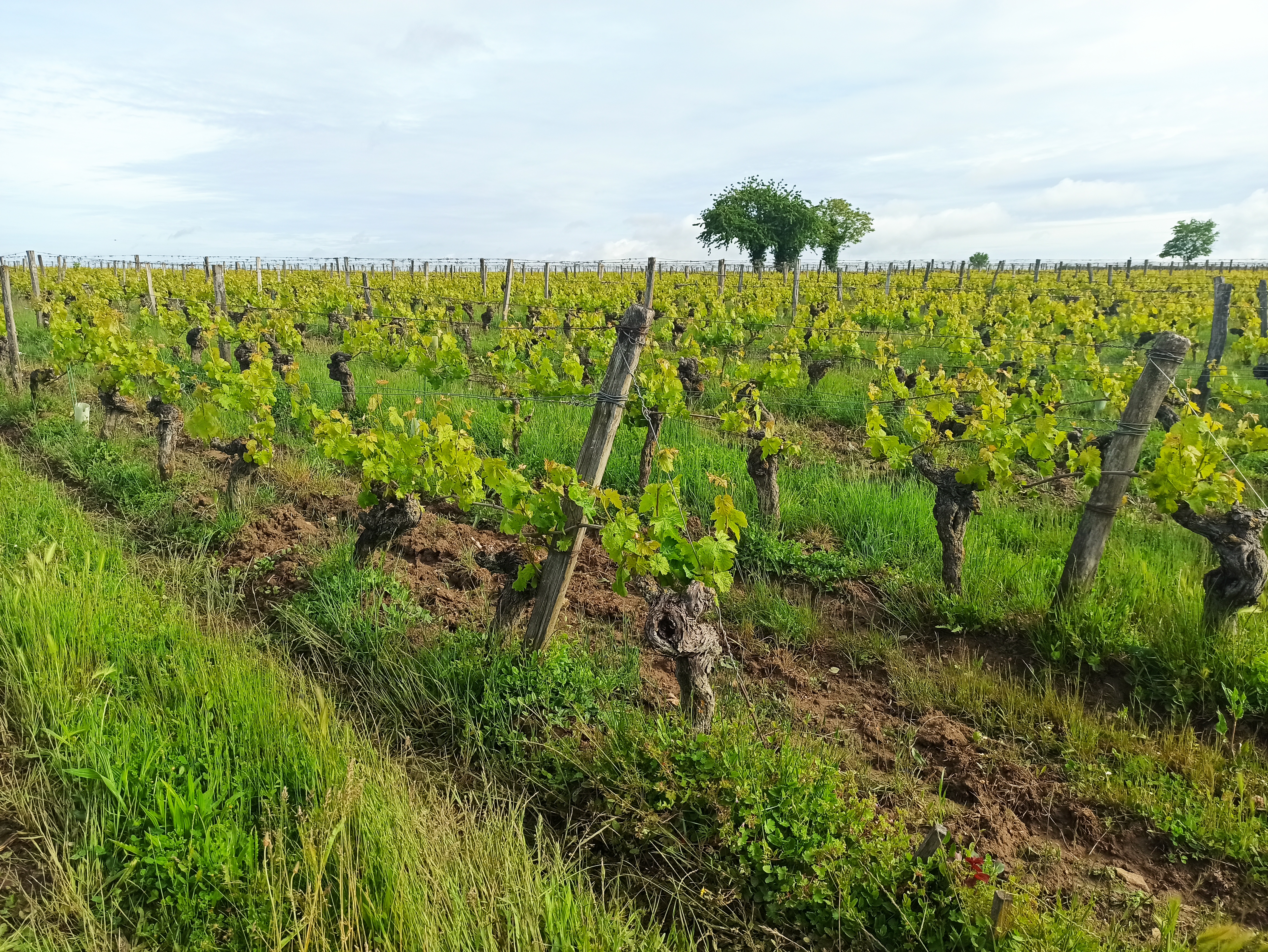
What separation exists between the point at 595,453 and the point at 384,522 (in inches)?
73.0

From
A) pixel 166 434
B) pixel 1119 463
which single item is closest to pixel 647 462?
pixel 1119 463

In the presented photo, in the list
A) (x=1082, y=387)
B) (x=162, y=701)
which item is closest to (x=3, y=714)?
(x=162, y=701)

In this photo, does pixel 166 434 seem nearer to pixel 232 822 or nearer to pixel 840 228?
pixel 232 822

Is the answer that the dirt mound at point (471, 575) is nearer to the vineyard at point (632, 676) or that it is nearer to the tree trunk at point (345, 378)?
the vineyard at point (632, 676)

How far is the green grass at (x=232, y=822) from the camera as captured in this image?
7.23 feet

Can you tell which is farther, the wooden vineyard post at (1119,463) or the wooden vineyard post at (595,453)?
the wooden vineyard post at (1119,463)

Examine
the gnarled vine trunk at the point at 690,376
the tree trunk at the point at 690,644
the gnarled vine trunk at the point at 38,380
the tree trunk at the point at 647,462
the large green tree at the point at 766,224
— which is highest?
the large green tree at the point at 766,224

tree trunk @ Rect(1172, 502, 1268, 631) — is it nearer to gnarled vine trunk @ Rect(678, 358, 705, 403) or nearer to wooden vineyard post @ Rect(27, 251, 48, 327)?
gnarled vine trunk @ Rect(678, 358, 705, 403)

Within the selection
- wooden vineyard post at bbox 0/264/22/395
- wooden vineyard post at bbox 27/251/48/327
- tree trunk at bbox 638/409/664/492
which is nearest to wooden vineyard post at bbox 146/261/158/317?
wooden vineyard post at bbox 27/251/48/327

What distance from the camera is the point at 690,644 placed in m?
3.22

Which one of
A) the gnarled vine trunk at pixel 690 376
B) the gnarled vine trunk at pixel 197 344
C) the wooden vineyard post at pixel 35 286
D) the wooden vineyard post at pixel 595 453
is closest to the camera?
the wooden vineyard post at pixel 595 453

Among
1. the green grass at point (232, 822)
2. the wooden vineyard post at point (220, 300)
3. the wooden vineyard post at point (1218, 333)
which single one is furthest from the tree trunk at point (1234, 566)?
the wooden vineyard post at point (220, 300)

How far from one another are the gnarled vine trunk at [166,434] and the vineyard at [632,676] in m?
0.04

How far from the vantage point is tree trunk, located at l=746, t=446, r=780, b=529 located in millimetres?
5750
